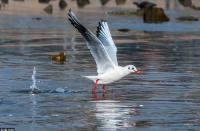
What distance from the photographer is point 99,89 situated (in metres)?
19.8

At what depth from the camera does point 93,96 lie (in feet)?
60.5

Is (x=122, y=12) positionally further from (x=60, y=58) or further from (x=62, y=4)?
(x=60, y=58)

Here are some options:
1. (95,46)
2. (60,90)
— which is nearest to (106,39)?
(95,46)

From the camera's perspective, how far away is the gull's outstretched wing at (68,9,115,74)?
723 inches

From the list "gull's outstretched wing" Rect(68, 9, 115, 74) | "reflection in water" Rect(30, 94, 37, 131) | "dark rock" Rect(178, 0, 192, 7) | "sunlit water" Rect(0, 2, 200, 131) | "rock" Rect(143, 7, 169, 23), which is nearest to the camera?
"reflection in water" Rect(30, 94, 37, 131)

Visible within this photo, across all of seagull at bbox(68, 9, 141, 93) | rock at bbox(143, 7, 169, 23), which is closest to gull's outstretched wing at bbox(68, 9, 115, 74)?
seagull at bbox(68, 9, 141, 93)

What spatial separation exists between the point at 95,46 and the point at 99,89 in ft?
5.15

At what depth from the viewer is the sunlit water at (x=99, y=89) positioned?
1498cm

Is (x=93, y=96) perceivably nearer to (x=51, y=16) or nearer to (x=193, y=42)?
(x=193, y=42)

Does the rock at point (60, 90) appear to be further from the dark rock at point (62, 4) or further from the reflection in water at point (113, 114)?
the dark rock at point (62, 4)

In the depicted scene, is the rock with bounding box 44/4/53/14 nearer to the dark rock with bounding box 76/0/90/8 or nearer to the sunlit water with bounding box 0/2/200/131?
the dark rock with bounding box 76/0/90/8

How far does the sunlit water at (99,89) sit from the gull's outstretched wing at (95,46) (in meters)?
0.58

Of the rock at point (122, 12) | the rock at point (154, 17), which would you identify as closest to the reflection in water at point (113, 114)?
the rock at point (154, 17)

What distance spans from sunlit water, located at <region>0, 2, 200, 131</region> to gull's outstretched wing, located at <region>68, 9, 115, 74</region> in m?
0.58
